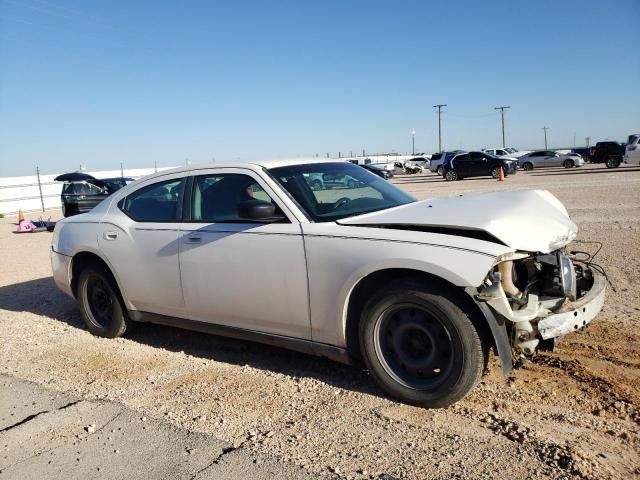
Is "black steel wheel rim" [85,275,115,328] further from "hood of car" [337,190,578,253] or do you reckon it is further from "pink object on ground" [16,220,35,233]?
"pink object on ground" [16,220,35,233]

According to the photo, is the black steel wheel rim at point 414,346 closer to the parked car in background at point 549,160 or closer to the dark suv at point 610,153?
the dark suv at point 610,153

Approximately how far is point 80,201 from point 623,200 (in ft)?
54.3

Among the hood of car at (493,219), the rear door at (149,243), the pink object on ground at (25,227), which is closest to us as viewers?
the hood of car at (493,219)

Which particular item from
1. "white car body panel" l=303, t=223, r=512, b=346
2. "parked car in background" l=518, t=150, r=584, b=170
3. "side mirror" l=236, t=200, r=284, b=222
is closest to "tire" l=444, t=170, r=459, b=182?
"parked car in background" l=518, t=150, r=584, b=170

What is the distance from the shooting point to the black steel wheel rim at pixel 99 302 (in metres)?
5.30

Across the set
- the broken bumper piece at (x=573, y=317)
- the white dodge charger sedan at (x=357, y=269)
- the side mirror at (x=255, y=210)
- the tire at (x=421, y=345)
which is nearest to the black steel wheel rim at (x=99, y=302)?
the white dodge charger sedan at (x=357, y=269)

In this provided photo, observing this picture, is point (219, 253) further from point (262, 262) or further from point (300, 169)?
point (300, 169)

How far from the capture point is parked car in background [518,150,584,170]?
3991 centimetres

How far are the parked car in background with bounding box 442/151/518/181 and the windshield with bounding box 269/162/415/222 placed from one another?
29.2m

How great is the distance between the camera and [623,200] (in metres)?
14.2

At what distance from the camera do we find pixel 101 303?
5.44m

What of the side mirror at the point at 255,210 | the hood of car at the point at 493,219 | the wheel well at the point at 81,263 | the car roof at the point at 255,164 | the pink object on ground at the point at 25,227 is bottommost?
the pink object on ground at the point at 25,227

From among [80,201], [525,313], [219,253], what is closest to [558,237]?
→ [525,313]

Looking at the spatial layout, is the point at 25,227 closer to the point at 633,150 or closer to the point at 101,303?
the point at 101,303
